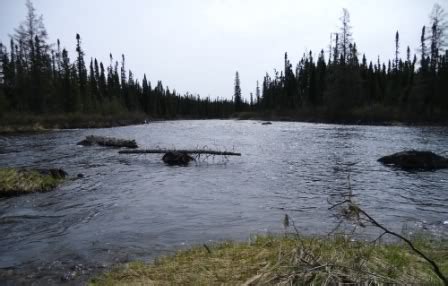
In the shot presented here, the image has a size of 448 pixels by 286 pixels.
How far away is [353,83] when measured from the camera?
201 ft

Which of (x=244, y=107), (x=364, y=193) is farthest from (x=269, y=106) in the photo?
(x=364, y=193)

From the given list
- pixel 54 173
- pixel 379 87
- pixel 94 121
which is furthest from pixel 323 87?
pixel 54 173

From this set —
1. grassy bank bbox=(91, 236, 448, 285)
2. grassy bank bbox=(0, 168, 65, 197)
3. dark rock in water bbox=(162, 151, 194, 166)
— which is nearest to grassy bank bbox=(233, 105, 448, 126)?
dark rock in water bbox=(162, 151, 194, 166)

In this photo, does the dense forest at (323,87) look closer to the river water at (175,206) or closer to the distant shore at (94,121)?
the distant shore at (94,121)

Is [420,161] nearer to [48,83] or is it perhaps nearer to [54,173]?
[54,173]

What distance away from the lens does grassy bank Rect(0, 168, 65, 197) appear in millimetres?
12461

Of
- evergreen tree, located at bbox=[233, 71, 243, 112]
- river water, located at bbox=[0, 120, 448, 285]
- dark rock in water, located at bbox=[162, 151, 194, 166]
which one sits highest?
evergreen tree, located at bbox=[233, 71, 243, 112]

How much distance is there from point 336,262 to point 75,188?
1150 centimetres

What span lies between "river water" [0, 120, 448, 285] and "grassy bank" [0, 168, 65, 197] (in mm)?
565

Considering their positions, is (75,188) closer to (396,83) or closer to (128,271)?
(128,271)

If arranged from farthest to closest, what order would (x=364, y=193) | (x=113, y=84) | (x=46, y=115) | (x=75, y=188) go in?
1. (x=113, y=84)
2. (x=46, y=115)
3. (x=75, y=188)
4. (x=364, y=193)

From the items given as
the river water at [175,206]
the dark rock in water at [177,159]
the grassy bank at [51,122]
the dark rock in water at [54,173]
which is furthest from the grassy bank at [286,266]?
the grassy bank at [51,122]

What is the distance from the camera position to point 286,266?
14.4 feet

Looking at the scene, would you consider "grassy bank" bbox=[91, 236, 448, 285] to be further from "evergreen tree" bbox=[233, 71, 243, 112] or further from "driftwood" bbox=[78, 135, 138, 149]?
"evergreen tree" bbox=[233, 71, 243, 112]
